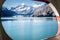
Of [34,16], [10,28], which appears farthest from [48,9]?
[10,28]

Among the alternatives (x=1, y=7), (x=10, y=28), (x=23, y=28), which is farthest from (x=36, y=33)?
(x=1, y=7)

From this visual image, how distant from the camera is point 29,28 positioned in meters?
1.50

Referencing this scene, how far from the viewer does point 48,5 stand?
5.02ft

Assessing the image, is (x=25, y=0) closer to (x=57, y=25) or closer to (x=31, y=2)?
(x=31, y=2)

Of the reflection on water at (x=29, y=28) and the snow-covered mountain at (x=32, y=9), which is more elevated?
the snow-covered mountain at (x=32, y=9)

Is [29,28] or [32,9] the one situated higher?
[32,9]

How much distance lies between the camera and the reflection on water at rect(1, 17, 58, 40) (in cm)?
148

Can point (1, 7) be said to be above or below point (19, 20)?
above

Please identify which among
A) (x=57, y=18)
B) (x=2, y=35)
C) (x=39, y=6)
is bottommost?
(x=2, y=35)

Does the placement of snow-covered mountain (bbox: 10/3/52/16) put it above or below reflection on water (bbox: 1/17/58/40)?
above

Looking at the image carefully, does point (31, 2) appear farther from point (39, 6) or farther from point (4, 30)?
point (4, 30)

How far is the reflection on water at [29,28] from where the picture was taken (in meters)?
1.48

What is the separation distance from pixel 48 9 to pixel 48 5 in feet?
0.14

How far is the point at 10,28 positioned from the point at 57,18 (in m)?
0.50
